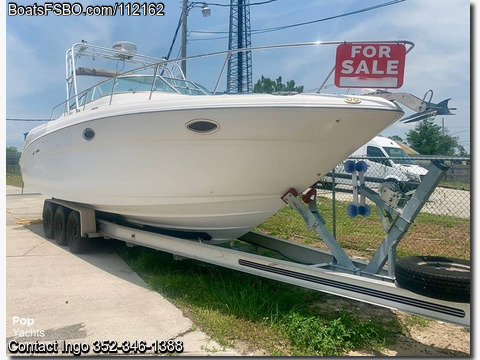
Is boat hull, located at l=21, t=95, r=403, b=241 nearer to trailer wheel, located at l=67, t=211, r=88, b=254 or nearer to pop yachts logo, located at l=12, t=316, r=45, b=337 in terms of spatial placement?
trailer wheel, located at l=67, t=211, r=88, b=254

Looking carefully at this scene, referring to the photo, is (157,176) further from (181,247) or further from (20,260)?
(20,260)

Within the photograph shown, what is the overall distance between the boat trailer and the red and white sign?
2.77ft

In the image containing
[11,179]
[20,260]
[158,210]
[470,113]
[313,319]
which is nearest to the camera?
[470,113]

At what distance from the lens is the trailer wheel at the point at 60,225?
6.46 metres

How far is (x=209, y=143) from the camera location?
394 centimetres

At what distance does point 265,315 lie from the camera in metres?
3.68

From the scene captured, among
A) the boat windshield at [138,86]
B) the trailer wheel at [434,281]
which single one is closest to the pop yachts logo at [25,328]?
the boat windshield at [138,86]

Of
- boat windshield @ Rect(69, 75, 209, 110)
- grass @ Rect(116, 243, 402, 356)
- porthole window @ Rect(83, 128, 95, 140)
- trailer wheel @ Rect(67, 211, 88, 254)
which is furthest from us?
trailer wheel @ Rect(67, 211, 88, 254)

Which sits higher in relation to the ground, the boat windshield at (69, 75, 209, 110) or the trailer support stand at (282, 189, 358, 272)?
the boat windshield at (69, 75, 209, 110)

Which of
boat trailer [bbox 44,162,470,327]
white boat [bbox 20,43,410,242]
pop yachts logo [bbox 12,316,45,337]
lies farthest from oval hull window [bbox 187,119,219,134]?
pop yachts logo [bbox 12,316,45,337]

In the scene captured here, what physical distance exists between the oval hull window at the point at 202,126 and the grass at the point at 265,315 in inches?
65.7

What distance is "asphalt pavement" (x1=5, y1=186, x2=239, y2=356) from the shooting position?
3230 mm

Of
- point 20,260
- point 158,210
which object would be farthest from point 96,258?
point 158,210

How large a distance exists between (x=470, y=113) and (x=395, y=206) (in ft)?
3.22
